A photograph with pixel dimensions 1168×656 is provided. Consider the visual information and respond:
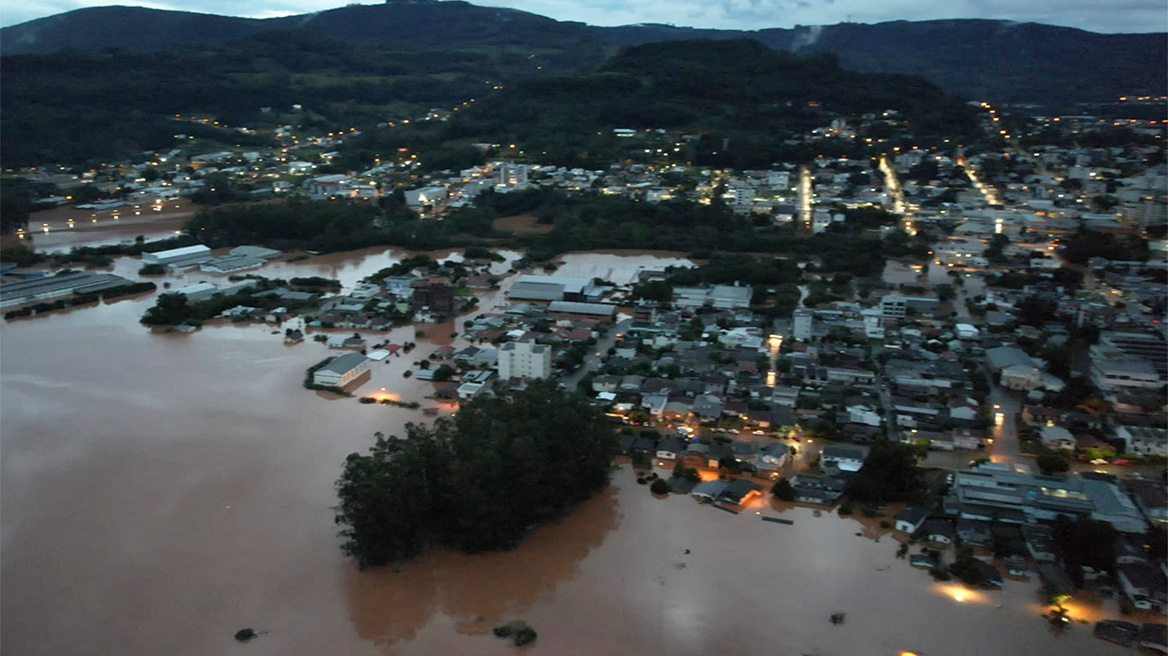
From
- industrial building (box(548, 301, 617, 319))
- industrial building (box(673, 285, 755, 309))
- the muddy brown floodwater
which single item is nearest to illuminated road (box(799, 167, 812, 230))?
industrial building (box(673, 285, 755, 309))

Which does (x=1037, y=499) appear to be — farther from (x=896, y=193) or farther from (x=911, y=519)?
(x=896, y=193)

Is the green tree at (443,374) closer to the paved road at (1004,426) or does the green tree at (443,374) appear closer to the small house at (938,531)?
the small house at (938,531)

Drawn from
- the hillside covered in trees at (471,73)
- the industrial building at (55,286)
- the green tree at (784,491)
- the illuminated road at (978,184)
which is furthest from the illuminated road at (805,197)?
the industrial building at (55,286)

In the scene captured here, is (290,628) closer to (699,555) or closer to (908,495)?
(699,555)

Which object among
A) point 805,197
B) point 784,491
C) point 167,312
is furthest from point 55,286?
point 805,197

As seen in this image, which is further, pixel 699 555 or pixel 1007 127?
pixel 1007 127

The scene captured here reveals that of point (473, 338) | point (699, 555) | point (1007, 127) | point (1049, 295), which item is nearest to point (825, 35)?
point (1007, 127)

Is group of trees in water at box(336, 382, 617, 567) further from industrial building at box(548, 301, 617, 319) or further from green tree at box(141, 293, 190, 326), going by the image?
green tree at box(141, 293, 190, 326)
